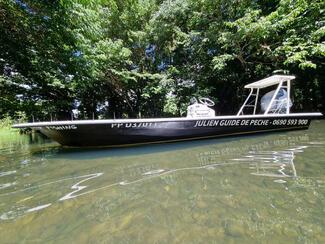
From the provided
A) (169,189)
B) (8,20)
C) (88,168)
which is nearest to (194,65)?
(8,20)

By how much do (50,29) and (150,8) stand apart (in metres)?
7.93

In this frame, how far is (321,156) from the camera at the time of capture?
3.30 meters

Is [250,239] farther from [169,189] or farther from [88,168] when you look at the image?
[88,168]

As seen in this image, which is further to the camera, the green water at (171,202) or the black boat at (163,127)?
the black boat at (163,127)

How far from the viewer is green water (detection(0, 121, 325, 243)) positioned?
1478mm

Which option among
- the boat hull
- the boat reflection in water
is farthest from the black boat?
the boat reflection in water

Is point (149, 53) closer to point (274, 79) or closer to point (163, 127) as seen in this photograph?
point (274, 79)

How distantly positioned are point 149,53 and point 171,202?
13.8 meters

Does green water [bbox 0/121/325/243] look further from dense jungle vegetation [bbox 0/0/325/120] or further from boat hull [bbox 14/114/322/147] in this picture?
dense jungle vegetation [bbox 0/0/325/120]

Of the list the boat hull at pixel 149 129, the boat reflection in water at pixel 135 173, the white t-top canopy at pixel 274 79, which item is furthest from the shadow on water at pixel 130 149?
the white t-top canopy at pixel 274 79

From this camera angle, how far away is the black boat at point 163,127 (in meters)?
4.85

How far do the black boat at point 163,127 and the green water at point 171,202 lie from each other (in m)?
1.49

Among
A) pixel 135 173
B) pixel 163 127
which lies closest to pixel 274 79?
pixel 163 127

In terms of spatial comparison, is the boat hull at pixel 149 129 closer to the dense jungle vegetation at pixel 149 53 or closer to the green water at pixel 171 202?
the green water at pixel 171 202
